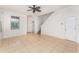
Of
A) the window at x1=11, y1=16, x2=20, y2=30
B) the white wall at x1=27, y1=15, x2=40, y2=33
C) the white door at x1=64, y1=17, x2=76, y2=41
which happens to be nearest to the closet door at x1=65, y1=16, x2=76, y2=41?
the white door at x1=64, y1=17, x2=76, y2=41

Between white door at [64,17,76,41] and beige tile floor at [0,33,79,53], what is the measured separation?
0.08 m

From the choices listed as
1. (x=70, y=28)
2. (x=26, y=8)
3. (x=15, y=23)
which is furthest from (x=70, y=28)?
(x=15, y=23)

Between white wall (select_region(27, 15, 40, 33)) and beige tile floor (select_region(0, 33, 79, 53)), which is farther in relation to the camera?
white wall (select_region(27, 15, 40, 33))

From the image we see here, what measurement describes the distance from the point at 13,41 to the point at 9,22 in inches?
13.0

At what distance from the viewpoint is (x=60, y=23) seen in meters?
1.87

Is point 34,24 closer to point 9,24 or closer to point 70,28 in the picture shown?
point 9,24

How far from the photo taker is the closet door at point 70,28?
1.80m

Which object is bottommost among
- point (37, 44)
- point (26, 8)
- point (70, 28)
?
point (37, 44)

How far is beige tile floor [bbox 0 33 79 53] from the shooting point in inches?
71.4

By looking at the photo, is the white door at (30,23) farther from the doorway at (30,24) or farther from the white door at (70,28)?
Answer: the white door at (70,28)

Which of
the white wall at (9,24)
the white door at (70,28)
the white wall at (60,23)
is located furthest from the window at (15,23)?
the white door at (70,28)

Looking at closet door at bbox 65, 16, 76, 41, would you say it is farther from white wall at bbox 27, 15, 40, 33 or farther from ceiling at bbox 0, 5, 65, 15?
white wall at bbox 27, 15, 40, 33

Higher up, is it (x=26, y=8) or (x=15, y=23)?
(x=26, y=8)
